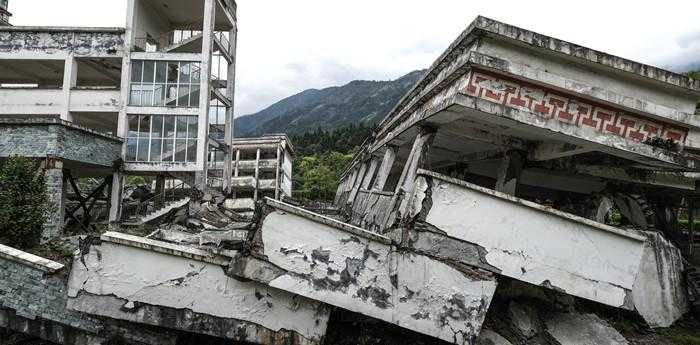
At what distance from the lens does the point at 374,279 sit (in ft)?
17.0

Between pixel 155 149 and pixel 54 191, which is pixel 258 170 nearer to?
pixel 155 149

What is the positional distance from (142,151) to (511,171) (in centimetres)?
1463

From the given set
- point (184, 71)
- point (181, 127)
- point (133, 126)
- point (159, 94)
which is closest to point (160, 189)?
point (133, 126)

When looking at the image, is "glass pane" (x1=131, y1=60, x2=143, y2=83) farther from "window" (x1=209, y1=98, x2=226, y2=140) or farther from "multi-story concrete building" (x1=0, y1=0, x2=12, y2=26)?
"multi-story concrete building" (x1=0, y1=0, x2=12, y2=26)

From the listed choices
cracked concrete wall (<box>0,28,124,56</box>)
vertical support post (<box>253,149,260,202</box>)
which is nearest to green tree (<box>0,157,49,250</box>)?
cracked concrete wall (<box>0,28,124,56</box>)

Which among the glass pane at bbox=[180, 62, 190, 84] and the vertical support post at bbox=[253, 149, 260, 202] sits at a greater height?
the glass pane at bbox=[180, 62, 190, 84]

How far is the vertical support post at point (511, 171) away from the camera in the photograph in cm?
694

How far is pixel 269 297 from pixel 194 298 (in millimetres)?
918

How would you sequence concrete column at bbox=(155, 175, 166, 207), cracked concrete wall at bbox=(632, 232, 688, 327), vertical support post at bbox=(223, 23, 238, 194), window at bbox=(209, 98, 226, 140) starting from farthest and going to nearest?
1. vertical support post at bbox=(223, 23, 238, 194)
2. window at bbox=(209, 98, 226, 140)
3. concrete column at bbox=(155, 175, 166, 207)
4. cracked concrete wall at bbox=(632, 232, 688, 327)

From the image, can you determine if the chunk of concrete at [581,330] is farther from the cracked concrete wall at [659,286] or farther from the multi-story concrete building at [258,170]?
the multi-story concrete building at [258,170]

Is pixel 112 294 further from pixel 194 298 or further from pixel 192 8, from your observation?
pixel 192 8

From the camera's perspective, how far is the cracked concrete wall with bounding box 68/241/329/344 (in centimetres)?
528

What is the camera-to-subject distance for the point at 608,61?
5594mm

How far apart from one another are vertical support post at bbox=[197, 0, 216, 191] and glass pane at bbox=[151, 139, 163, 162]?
149 cm
